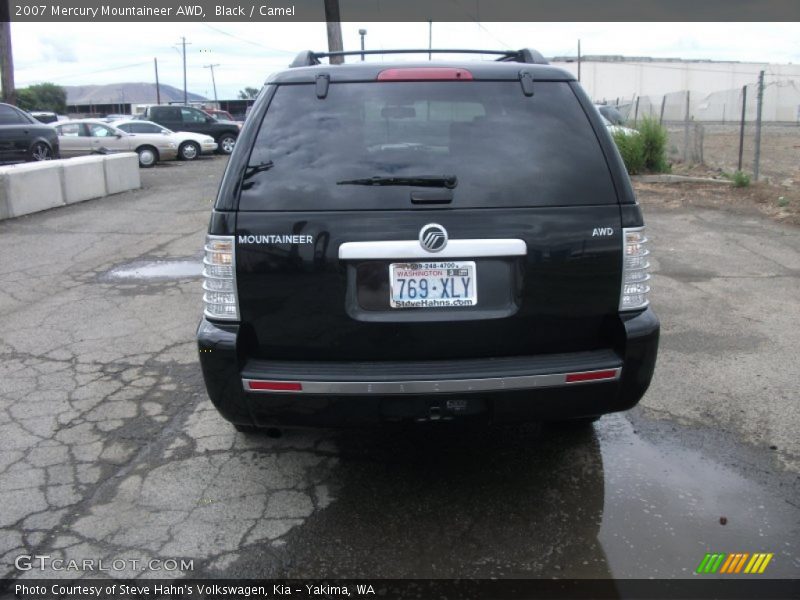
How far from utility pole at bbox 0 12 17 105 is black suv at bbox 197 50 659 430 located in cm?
2642

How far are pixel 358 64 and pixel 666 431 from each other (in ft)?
8.73

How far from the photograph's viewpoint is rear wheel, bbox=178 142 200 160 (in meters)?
23.8

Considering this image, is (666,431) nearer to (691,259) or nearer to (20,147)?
(691,259)

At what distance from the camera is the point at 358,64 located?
328 cm

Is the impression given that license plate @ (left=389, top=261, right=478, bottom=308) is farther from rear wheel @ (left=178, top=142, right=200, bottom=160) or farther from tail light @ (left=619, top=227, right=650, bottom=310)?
rear wheel @ (left=178, top=142, right=200, bottom=160)

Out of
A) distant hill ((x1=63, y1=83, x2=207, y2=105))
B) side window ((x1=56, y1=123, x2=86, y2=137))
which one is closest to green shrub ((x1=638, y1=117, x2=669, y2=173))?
side window ((x1=56, y1=123, x2=86, y2=137))

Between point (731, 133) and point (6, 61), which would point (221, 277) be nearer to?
point (6, 61)

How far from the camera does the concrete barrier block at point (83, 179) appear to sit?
12.6 m

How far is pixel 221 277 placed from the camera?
3008 millimetres

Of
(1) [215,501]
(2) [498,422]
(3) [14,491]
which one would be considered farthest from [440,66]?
(3) [14,491]

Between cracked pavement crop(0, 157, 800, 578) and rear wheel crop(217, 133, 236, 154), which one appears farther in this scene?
rear wheel crop(217, 133, 236, 154)

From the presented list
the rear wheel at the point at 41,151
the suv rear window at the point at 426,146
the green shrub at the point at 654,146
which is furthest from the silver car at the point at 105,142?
the suv rear window at the point at 426,146

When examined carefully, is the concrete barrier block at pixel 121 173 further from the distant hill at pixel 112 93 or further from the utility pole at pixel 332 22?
the distant hill at pixel 112 93

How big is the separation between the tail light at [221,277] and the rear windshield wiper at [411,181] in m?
0.54
